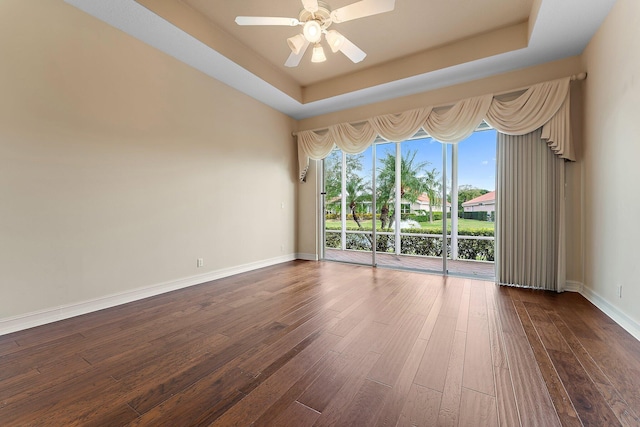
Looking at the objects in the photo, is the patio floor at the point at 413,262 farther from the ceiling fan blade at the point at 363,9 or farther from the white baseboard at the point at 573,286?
the ceiling fan blade at the point at 363,9

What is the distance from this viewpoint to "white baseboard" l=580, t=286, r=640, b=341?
7.05 ft

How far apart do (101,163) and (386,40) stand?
3711 mm

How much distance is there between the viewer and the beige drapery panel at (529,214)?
336cm

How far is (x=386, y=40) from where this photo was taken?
3434 mm

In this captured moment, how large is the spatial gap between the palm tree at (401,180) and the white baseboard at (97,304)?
310cm

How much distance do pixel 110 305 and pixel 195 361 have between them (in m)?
1.71

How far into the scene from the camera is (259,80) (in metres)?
3.91

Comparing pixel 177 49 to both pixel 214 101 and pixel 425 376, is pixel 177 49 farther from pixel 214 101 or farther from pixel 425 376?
pixel 425 376

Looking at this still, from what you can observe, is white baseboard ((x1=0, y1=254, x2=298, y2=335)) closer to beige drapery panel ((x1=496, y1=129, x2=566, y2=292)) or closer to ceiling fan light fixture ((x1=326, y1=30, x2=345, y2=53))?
ceiling fan light fixture ((x1=326, y1=30, x2=345, y2=53))

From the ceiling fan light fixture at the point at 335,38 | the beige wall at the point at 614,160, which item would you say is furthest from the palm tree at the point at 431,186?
the ceiling fan light fixture at the point at 335,38

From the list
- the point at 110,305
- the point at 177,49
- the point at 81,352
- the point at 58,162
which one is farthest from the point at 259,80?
the point at 81,352

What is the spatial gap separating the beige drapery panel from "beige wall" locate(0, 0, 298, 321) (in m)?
3.98

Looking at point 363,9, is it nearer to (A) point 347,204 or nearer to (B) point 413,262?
(A) point 347,204

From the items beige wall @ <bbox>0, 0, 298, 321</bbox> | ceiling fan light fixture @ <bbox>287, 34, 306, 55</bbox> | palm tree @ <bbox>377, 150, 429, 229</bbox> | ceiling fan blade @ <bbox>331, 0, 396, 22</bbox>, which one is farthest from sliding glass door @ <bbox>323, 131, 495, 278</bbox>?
ceiling fan blade @ <bbox>331, 0, 396, 22</bbox>
